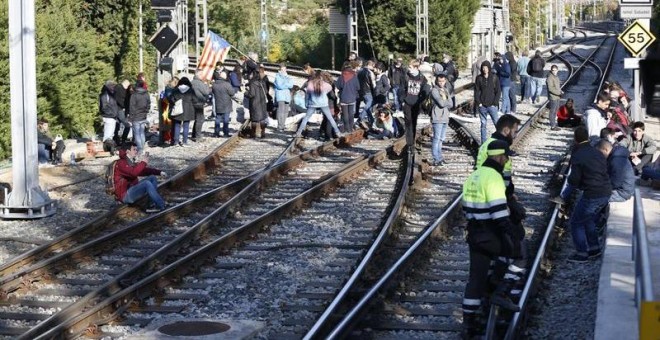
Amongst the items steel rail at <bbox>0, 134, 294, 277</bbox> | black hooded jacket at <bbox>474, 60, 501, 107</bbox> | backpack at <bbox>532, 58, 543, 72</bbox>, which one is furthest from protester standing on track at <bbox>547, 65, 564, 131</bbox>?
steel rail at <bbox>0, 134, 294, 277</bbox>

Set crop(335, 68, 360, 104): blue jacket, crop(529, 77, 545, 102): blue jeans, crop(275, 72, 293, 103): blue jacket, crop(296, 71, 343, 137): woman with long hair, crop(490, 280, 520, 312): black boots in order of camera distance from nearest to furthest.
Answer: crop(490, 280, 520, 312): black boots < crop(296, 71, 343, 137): woman with long hair < crop(335, 68, 360, 104): blue jacket < crop(275, 72, 293, 103): blue jacket < crop(529, 77, 545, 102): blue jeans

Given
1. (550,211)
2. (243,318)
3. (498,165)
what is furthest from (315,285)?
(550,211)

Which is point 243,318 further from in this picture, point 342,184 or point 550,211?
point 342,184

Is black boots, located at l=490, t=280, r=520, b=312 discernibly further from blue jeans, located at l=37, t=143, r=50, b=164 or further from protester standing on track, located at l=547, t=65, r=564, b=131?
protester standing on track, located at l=547, t=65, r=564, b=131

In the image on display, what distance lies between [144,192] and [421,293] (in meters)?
6.24

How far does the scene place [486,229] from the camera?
919 centimetres

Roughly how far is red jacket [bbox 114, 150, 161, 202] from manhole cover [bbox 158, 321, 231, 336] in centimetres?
615

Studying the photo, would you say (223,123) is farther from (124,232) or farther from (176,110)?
(124,232)

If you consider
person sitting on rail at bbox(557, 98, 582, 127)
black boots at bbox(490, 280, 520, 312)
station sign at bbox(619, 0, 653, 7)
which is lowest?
black boots at bbox(490, 280, 520, 312)

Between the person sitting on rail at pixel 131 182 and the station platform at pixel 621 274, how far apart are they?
20.9ft

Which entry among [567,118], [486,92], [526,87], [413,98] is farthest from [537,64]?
[413,98]

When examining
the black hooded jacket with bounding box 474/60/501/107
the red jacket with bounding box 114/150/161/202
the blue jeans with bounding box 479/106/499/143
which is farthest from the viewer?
the blue jeans with bounding box 479/106/499/143

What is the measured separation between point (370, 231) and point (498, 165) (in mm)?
5480

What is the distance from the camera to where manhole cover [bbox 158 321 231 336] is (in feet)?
32.4
